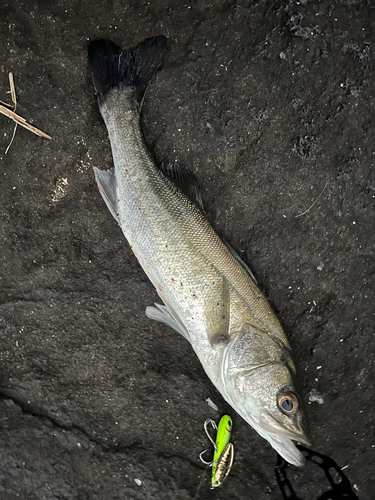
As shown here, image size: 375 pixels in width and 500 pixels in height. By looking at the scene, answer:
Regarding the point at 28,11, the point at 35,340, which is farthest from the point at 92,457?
the point at 28,11

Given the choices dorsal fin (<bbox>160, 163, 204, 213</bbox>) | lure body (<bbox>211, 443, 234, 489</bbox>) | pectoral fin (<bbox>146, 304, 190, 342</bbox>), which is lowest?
lure body (<bbox>211, 443, 234, 489</bbox>)

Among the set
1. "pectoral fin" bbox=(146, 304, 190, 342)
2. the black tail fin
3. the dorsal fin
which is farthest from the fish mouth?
the black tail fin

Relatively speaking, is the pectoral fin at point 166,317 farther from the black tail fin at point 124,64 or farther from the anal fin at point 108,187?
the black tail fin at point 124,64

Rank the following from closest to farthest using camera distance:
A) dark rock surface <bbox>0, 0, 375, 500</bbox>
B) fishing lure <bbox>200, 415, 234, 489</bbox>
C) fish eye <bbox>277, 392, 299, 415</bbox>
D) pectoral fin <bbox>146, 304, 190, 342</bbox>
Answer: fish eye <bbox>277, 392, 299, 415</bbox> → pectoral fin <bbox>146, 304, 190, 342</bbox> → dark rock surface <bbox>0, 0, 375, 500</bbox> → fishing lure <bbox>200, 415, 234, 489</bbox>

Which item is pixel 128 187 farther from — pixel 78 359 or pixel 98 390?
pixel 98 390

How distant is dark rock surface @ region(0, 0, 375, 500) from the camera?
3100 millimetres

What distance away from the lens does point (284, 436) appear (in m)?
2.74

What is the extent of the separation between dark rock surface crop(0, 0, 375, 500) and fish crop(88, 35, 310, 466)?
0.37 m

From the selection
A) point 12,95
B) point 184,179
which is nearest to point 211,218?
point 184,179

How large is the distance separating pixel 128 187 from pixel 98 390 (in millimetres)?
1733

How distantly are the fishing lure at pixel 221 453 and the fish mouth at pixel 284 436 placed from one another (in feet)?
1.82

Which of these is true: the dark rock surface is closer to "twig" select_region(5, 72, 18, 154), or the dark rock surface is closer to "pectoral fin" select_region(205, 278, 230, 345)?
"twig" select_region(5, 72, 18, 154)

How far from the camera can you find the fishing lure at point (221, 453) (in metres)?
3.27

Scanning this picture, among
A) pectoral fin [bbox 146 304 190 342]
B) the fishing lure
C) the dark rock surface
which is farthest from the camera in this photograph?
the fishing lure
